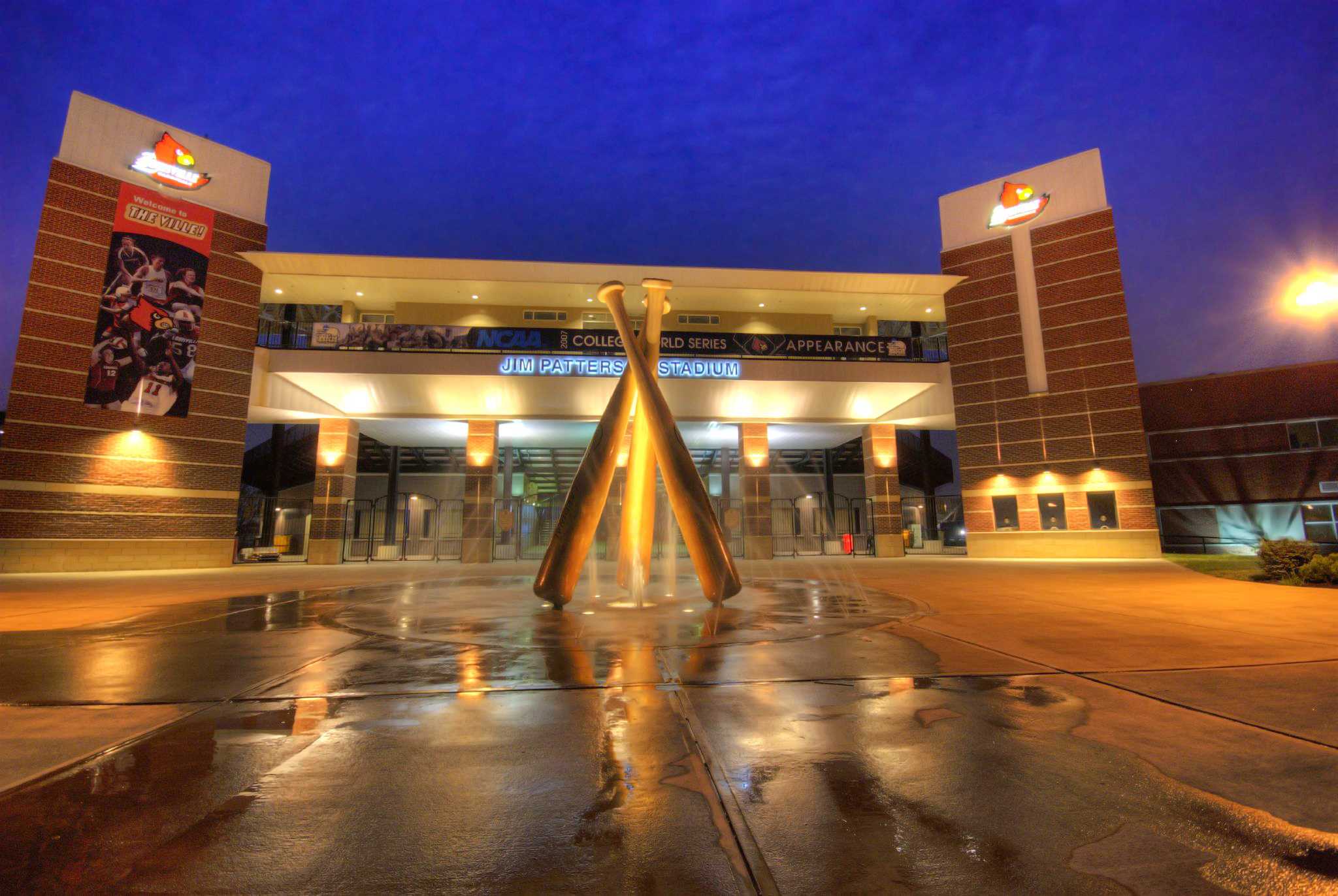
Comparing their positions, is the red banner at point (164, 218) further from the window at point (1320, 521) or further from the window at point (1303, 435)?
the window at point (1320, 521)

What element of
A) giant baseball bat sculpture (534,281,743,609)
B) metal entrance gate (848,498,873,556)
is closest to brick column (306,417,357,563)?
giant baseball bat sculpture (534,281,743,609)

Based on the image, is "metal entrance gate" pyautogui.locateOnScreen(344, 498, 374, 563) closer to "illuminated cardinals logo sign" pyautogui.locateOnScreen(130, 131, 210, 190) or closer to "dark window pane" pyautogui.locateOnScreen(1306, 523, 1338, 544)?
"illuminated cardinals logo sign" pyautogui.locateOnScreen(130, 131, 210, 190)

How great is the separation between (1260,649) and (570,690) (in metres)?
6.47

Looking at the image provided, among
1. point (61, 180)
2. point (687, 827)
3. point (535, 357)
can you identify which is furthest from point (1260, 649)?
point (61, 180)

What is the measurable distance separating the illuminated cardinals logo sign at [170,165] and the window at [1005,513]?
3360 cm

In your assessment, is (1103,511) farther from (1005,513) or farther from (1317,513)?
(1317,513)

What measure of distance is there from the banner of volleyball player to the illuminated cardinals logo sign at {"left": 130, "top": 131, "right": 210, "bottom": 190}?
0.69 m

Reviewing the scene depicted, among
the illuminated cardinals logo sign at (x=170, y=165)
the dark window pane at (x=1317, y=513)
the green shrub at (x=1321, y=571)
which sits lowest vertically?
the green shrub at (x=1321, y=571)

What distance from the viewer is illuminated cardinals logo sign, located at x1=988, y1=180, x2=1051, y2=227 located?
998 inches

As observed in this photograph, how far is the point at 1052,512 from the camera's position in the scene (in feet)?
78.6

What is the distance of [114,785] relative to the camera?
280 cm

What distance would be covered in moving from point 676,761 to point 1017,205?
2958 centimetres

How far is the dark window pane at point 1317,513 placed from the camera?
80.4 ft

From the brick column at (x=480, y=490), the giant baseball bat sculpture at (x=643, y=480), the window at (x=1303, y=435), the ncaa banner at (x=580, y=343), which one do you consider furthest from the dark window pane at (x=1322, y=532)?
the brick column at (x=480, y=490)
